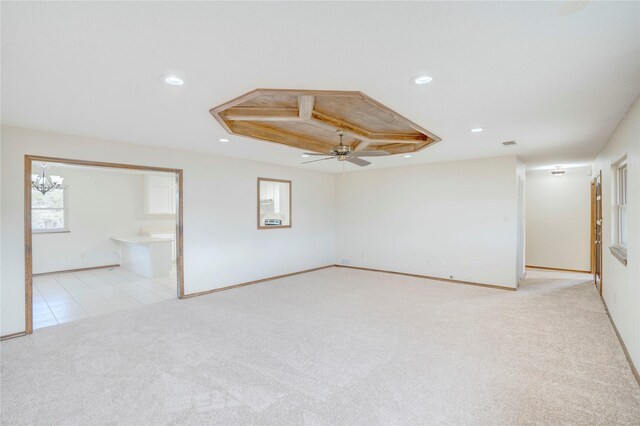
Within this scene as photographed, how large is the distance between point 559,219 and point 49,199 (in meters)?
11.5

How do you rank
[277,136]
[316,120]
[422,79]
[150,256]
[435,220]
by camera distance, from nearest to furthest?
[422,79] < [316,120] < [277,136] < [435,220] < [150,256]

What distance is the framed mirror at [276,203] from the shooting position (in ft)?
21.7

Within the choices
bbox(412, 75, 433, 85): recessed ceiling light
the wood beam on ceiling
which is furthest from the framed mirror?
bbox(412, 75, 433, 85): recessed ceiling light

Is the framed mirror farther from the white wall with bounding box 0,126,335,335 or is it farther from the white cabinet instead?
the white cabinet

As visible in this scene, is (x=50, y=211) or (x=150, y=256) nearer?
(x=150, y=256)

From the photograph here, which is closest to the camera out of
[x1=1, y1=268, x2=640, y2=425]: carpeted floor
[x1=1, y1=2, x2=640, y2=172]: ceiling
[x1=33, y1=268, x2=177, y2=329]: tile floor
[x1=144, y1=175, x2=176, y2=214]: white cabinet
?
[x1=1, y1=2, x2=640, y2=172]: ceiling

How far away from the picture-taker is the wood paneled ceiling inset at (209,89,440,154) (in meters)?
2.76

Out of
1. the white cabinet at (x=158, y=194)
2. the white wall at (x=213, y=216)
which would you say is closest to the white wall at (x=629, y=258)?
the white wall at (x=213, y=216)

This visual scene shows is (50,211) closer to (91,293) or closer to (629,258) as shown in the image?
(91,293)

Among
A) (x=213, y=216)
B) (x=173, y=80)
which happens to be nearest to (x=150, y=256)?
(x=213, y=216)

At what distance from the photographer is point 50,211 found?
6.98m

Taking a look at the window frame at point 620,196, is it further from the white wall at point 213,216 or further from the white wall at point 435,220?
the white wall at point 213,216

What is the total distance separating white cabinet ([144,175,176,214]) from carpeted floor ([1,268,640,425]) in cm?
429

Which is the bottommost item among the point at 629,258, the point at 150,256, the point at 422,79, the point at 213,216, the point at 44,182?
the point at 150,256
